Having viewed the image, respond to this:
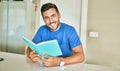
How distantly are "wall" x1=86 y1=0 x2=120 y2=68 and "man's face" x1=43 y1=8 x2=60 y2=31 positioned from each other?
1.08 metres

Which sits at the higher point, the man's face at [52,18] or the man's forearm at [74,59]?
the man's face at [52,18]

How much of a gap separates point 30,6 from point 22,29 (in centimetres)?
45

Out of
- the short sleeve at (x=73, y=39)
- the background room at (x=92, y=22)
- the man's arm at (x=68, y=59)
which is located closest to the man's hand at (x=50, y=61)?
the man's arm at (x=68, y=59)

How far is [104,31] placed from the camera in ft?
8.60

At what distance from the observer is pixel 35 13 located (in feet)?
9.91

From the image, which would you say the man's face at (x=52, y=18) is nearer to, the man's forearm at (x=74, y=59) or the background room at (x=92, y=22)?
the man's forearm at (x=74, y=59)

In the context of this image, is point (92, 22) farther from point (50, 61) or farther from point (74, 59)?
point (50, 61)

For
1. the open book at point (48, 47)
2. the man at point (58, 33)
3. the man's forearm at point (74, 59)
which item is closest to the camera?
the open book at point (48, 47)

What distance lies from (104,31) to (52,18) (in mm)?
1165

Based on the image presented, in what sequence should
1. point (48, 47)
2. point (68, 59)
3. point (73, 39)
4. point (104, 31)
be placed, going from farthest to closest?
1. point (104, 31)
2. point (73, 39)
3. point (68, 59)
4. point (48, 47)

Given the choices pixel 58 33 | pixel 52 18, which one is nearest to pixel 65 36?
pixel 58 33

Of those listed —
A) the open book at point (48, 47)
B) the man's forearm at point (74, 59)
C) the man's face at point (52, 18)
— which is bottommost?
the man's forearm at point (74, 59)

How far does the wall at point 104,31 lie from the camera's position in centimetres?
254

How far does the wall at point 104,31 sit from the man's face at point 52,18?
3.56 feet
